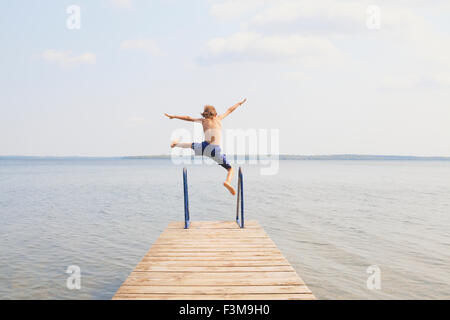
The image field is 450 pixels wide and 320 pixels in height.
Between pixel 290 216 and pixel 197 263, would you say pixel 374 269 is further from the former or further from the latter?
pixel 290 216

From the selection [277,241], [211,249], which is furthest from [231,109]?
[277,241]

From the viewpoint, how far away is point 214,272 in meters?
5.94

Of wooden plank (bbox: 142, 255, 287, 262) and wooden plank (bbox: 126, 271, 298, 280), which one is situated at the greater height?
wooden plank (bbox: 126, 271, 298, 280)

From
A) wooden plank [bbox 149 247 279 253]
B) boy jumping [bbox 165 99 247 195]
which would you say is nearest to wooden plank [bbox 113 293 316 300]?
wooden plank [bbox 149 247 279 253]

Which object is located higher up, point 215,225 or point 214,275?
point 214,275

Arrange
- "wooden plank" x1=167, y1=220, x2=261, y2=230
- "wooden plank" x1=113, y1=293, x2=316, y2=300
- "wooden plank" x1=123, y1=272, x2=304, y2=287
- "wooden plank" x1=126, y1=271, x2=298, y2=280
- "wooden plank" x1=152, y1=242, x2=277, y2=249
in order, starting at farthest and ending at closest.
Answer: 1. "wooden plank" x1=167, y1=220, x2=261, y2=230
2. "wooden plank" x1=152, y1=242, x2=277, y2=249
3. "wooden plank" x1=126, y1=271, x2=298, y2=280
4. "wooden plank" x1=123, y1=272, x2=304, y2=287
5. "wooden plank" x1=113, y1=293, x2=316, y2=300

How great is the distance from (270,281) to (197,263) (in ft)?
5.11

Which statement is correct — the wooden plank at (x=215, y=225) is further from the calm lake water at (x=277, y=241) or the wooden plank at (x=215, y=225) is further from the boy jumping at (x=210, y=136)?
the calm lake water at (x=277, y=241)

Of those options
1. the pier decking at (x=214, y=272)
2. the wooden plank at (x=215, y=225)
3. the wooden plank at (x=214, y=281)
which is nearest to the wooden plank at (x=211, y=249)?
the pier decking at (x=214, y=272)

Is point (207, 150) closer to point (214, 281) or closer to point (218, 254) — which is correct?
point (218, 254)

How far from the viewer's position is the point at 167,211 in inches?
955

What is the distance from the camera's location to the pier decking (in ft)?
16.4

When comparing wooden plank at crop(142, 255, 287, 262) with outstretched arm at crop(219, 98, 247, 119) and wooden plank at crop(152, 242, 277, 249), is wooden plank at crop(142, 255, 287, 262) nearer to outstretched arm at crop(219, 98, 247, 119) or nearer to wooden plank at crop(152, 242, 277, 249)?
wooden plank at crop(152, 242, 277, 249)

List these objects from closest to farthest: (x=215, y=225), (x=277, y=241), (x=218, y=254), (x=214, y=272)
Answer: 1. (x=214, y=272)
2. (x=218, y=254)
3. (x=215, y=225)
4. (x=277, y=241)
